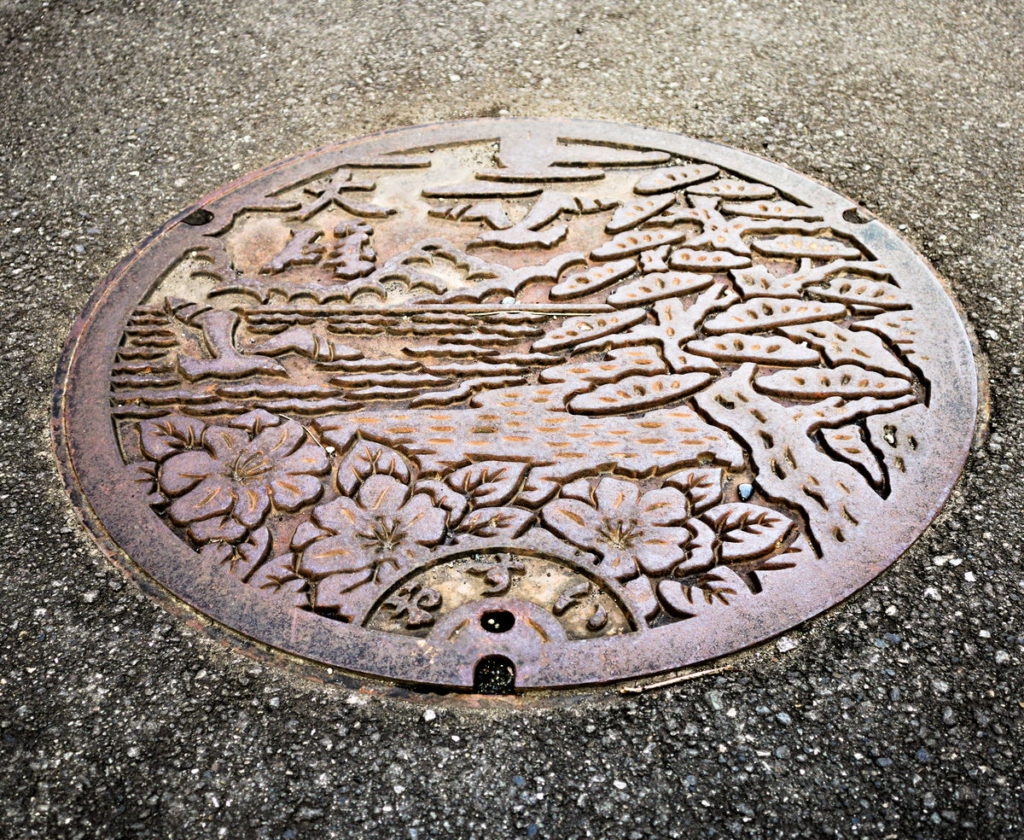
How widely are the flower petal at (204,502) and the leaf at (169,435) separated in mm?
132

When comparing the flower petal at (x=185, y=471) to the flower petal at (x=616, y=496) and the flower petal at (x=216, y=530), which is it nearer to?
the flower petal at (x=216, y=530)

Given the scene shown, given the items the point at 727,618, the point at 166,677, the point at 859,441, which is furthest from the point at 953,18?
the point at 166,677

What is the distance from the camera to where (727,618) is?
75.2 inches

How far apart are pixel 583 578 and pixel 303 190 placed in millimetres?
1614

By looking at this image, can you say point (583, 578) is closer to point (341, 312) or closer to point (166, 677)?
point (166, 677)

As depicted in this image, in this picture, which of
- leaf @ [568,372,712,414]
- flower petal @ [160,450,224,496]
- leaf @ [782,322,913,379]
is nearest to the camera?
flower petal @ [160,450,224,496]

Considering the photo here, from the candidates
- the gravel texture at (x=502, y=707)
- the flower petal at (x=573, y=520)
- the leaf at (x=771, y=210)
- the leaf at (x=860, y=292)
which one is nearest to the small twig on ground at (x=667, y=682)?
the gravel texture at (x=502, y=707)

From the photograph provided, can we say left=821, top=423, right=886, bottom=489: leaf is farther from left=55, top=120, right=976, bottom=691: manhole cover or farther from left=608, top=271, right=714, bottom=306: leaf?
left=608, top=271, right=714, bottom=306: leaf

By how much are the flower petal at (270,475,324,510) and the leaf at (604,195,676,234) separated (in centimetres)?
116

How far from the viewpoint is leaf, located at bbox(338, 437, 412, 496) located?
214cm

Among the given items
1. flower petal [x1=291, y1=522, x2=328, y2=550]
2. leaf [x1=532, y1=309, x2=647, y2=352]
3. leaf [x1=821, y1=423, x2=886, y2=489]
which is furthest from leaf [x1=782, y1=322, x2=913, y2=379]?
flower petal [x1=291, y1=522, x2=328, y2=550]

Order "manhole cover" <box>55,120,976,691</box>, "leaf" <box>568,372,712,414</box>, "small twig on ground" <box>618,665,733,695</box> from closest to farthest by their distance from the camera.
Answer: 1. "small twig on ground" <box>618,665,733,695</box>
2. "manhole cover" <box>55,120,976,691</box>
3. "leaf" <box>568,372,712,414</box>

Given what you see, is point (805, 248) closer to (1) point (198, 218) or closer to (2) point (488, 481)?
(2) point (488, 481)

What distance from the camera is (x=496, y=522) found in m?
2.06
